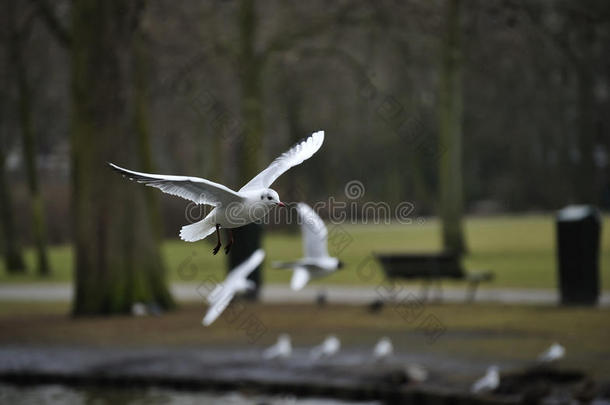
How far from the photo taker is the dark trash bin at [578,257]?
59.4 feet

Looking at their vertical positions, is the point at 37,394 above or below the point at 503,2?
below

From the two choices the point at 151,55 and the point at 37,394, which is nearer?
the point at 37,394

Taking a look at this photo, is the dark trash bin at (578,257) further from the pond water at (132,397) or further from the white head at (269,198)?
the white head at (269,198)

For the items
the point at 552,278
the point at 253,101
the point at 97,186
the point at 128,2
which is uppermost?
the point at 128,2

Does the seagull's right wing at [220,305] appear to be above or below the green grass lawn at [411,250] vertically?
above

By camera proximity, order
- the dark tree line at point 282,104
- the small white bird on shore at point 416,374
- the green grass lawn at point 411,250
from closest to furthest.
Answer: the small white bird on shore at point 416,374 < the dark tree line at point 282,104 < the green grass lawn at point 411,250

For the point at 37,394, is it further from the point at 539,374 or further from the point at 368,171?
the point at 368,171

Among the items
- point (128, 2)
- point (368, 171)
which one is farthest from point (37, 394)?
point (368, 171)

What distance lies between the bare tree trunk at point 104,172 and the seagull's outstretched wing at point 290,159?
41.0ft

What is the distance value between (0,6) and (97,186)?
298 inches

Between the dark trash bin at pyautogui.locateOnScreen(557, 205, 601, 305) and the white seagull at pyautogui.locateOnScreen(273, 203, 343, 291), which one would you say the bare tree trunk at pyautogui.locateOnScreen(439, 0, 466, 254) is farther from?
the white seagull at pyautogui.locateOnScreen(273, 203, 343, 291)

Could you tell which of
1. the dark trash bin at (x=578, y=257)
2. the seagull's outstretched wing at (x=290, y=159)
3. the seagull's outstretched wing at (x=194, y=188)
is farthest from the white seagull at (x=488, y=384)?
the dark trash bin at (x=578, y=257)

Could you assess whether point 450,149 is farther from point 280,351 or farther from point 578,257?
point 280,351

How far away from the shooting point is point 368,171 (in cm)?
6456
